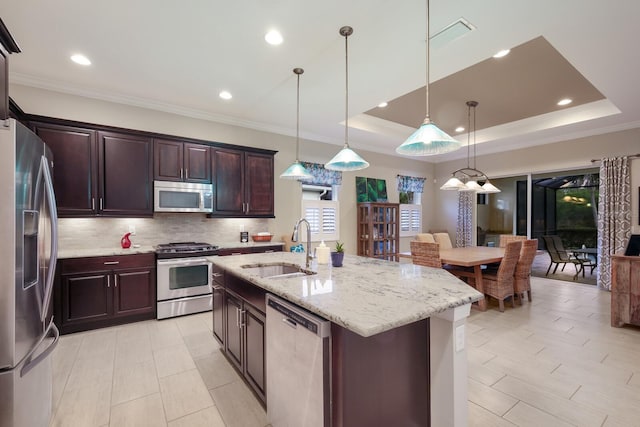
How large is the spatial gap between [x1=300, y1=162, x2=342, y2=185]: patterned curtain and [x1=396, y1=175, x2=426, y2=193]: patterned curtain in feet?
6.23

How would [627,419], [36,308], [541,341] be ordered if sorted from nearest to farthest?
1. [36,308]
2. [627,419]
3. [541,341]

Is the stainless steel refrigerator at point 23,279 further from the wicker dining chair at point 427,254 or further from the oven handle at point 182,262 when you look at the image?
the wicker dining chair at point 427,254

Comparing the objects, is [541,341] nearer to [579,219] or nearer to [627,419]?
[627,419]

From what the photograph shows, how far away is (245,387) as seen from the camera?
2275mm

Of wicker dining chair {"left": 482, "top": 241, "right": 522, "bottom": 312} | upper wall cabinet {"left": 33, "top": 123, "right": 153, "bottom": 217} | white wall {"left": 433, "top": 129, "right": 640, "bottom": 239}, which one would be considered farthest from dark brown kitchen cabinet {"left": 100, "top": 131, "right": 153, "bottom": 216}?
Answer: white wall {"left": 433, "top": 129, "right": 640, "bottom": 239}

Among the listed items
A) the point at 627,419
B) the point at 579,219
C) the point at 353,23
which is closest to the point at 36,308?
the point at 353,23

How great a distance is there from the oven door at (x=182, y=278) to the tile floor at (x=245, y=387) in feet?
1.21

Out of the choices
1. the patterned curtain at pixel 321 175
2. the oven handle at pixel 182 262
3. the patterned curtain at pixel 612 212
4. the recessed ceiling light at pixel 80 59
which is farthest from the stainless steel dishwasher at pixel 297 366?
the patterned curtain at pixel 612 212

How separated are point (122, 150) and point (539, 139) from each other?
23.8ft

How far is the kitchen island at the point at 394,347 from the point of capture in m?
1.31

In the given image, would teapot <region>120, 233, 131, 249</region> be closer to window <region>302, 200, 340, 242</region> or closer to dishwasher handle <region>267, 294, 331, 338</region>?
window <region>302, 200, 340, 242</region>

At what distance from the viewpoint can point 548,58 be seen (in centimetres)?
320

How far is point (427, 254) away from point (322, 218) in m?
2.37

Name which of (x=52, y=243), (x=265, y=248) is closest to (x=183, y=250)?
(x=265, y=248)
